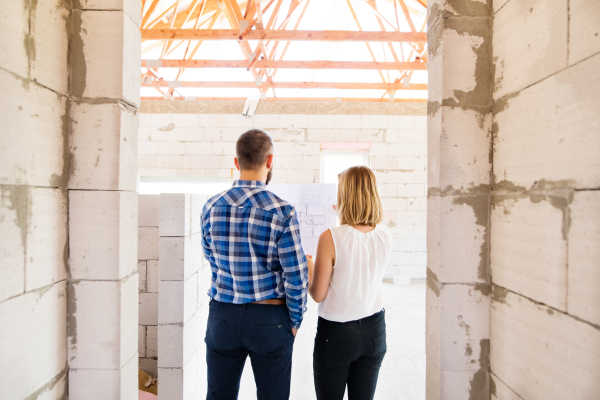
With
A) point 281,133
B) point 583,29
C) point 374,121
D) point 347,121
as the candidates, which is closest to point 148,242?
point 583,29

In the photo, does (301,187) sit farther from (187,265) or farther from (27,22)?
(27,22)

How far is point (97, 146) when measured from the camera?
4.09ft

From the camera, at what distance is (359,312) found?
4.25 feet

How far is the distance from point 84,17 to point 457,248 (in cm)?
187

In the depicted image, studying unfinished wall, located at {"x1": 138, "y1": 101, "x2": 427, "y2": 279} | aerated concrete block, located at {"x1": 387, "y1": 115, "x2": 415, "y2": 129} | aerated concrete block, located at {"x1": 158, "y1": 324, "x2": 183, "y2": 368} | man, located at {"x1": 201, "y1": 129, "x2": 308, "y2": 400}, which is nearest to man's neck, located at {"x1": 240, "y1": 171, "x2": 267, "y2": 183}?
man, located at {"x1": 201, "y1": 129, "x2": 308, "y2": 400}

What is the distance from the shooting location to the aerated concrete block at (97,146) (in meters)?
1.24

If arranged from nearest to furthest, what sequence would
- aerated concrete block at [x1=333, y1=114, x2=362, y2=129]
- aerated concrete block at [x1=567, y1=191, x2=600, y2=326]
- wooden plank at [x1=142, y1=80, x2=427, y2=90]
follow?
aerated concrete block at [x1=567, y1=191, x2=600, y2=326] < wooden plank at [x1=142, y1=80, x2=427, y2=90] < aerated concrete block at [x1=333, y1=114, x2=362, y2=129]

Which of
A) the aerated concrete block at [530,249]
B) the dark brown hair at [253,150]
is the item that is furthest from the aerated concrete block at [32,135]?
the aerated concrete block at [530,249]

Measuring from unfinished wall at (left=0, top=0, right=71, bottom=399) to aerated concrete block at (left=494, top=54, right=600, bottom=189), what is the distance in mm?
1752

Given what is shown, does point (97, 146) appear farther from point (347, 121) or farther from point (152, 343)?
point (347, 121)

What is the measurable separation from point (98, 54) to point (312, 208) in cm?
168

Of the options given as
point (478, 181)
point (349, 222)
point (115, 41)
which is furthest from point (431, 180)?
point (115, 41)

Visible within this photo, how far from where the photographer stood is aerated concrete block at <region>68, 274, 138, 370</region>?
1.24 m

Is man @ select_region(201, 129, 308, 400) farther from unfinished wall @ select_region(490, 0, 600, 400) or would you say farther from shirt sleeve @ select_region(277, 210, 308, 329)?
unfinished wall @ select_region(490, 0, 600, 400)
